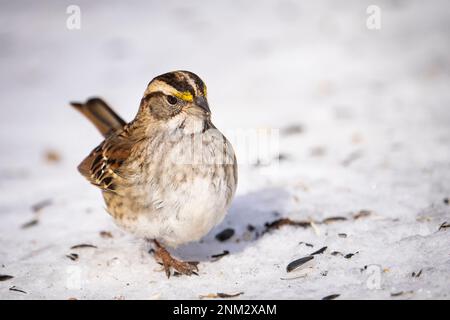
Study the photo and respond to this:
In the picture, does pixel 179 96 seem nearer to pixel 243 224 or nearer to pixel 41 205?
pixel 243 224

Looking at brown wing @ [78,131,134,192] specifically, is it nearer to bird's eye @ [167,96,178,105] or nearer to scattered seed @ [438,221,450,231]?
bird's eye @ [167,96,178,105]

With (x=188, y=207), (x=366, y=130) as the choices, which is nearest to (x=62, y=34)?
(x=366, y=130)

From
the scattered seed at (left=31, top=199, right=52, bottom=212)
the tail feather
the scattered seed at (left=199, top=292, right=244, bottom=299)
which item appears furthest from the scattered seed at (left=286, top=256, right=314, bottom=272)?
the scattered seed at (left=31, top=199, right=52, bottom=212)

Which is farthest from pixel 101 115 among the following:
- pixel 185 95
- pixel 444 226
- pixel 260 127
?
pixel 444 226

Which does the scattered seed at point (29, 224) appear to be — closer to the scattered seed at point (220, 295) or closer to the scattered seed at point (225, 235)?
the scattered seed at point (225, 235)

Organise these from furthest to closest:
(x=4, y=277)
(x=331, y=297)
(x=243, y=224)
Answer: (x=243, y=224), (x=4, y=277), (x=331, y=297)
